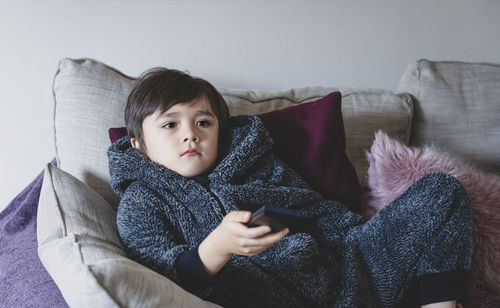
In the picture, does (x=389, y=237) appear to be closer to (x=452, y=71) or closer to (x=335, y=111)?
(x=335, y=111)

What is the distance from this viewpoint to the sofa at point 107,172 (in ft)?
2.22

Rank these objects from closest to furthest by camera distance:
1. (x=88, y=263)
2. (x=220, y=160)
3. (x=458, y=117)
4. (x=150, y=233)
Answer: (x=88, y=263), (x=150, y=233), (x=220, y=160), (x=458, y=117)

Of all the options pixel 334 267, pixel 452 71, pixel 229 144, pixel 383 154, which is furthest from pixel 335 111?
pixel 452 71

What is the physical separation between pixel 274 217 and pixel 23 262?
625 millimetres

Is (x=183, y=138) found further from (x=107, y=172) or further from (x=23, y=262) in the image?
(x=23, y=262)

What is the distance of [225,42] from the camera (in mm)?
1579

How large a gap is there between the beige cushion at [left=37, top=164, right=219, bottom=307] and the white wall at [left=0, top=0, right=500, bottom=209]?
24.2 inches

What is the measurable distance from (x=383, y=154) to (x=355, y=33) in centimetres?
70

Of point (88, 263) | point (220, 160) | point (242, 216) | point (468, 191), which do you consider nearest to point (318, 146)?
point (220, 160)

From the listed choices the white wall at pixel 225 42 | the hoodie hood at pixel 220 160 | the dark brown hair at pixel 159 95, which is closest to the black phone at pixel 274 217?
the hoodie hood at pixel 220 160

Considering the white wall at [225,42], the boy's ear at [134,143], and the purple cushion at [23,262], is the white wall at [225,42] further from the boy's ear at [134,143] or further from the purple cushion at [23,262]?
the boy's ear at [134,143]

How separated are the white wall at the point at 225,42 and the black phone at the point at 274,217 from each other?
97cm

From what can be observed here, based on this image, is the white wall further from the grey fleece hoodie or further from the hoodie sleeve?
the hoodie sleeve

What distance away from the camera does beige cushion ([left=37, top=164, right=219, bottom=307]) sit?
2.05 feet
